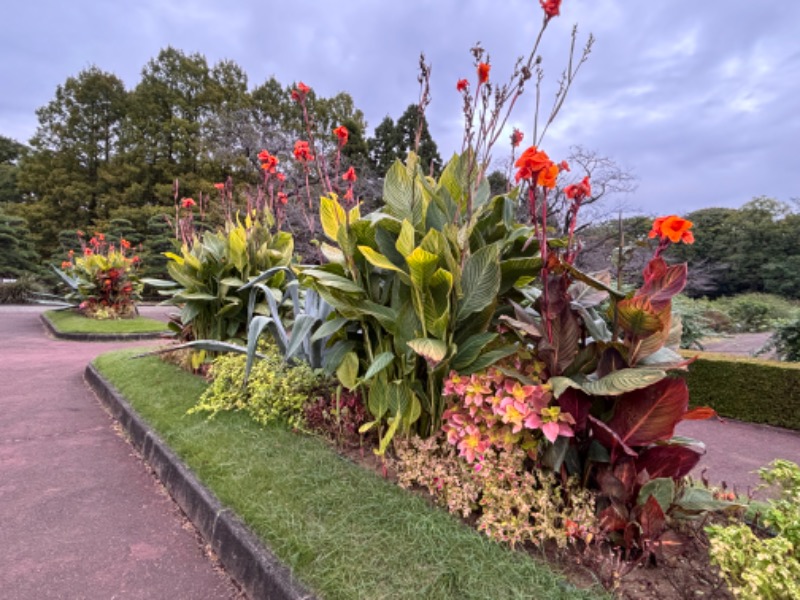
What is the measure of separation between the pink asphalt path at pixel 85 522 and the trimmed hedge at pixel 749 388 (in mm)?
5045

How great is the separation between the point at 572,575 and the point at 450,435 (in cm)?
62

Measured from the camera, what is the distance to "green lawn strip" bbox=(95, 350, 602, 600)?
1.48 meters

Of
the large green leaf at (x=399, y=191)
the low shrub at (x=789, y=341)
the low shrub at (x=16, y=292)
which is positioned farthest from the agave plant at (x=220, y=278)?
the low shrub at (x=16, y=292)

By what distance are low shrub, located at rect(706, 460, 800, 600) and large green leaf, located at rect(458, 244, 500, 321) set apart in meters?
1.07

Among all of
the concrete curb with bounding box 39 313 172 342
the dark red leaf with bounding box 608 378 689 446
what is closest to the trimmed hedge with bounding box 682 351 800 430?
the dark red leaf with bounding box 608 378 689 446

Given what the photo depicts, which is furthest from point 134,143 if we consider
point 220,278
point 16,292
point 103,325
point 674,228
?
point 674,228

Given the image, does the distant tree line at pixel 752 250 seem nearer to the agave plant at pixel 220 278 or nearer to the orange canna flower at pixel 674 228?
the agave plant at pixel 220 278

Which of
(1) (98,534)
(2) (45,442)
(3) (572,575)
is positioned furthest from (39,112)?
(3) (572,575)

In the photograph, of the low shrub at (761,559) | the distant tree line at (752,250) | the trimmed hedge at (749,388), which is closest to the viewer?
the low shrub at (761,559)

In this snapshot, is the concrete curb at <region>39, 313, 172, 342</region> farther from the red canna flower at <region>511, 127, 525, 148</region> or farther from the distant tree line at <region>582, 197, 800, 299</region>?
the distant tree line at <region>582, 197, 800, 299</region>

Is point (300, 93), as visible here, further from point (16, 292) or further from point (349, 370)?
point (16, 292)

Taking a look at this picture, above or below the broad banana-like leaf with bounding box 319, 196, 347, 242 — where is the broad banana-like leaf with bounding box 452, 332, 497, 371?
below

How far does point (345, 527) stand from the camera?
70.6 inches

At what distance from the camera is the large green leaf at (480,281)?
199 cm
